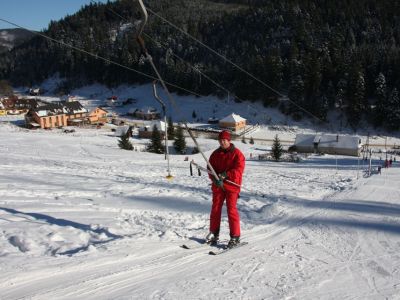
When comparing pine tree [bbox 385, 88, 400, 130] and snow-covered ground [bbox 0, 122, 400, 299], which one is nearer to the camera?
snow-covered ground [bbox 0, 122, 400, 299]

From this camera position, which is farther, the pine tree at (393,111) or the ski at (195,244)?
the pine tree at (393,111)

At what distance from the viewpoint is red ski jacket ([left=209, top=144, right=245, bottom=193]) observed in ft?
22.2

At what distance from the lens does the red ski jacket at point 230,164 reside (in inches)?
267

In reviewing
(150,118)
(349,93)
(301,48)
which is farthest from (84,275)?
(301,48)

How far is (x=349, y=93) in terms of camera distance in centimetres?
6631

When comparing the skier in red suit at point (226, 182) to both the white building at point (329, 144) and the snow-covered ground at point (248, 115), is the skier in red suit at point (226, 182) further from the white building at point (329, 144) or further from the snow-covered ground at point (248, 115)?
the white building at point (329, 144)

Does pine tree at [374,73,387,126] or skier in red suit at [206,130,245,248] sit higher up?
pine tree at [374,73,387,126]

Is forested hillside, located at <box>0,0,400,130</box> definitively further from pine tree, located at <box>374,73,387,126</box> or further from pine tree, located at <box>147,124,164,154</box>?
pine tree, located at <box>147,124,164,154</box>

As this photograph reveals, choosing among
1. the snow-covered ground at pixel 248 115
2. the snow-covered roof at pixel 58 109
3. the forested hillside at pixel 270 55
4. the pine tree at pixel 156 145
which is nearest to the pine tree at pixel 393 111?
the forested hillside at pixel 270 55

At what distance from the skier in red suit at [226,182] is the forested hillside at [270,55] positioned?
20236mm

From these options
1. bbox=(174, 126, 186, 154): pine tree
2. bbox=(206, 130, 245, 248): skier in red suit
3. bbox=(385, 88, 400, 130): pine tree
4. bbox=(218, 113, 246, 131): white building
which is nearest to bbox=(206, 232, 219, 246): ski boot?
bbox=(206, 130, 245, 248): skier in red suit

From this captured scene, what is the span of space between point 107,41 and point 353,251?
137950 millimetres

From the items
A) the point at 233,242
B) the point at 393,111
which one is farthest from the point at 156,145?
the point at 393,111

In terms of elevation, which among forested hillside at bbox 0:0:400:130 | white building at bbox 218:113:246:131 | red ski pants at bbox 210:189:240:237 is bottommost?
red ski pants at bbox 210:189:240:237
